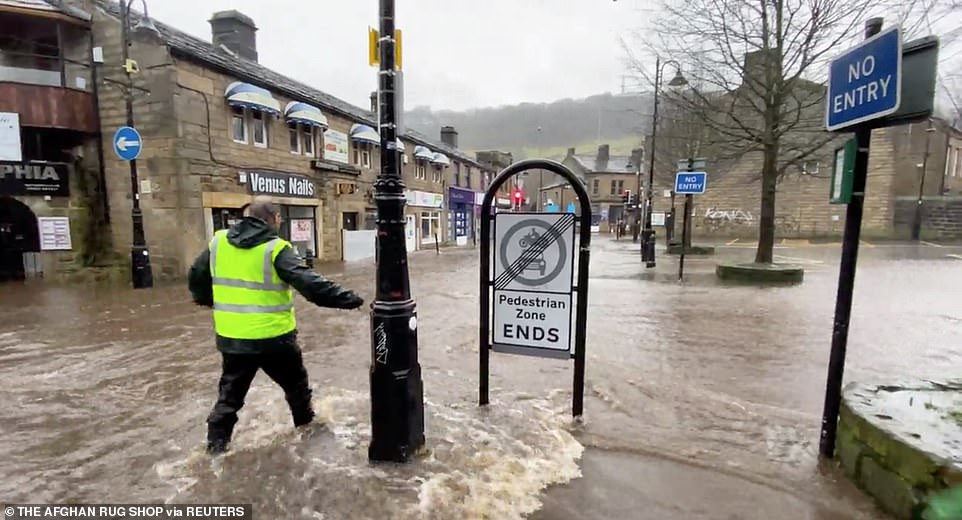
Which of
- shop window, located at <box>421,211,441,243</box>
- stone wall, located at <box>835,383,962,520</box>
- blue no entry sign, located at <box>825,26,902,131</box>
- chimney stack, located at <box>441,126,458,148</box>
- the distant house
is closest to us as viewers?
stone wall, located at <box>835,383,962,520</box>

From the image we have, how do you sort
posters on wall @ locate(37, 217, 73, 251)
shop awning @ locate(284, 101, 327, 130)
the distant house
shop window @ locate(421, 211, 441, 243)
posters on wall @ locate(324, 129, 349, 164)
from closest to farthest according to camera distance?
posters on wall @ locate(37, 217, 73, 251)
shop awning @ locate(284, 101, 327, 130)
posters on wall @ locate(324, 129, 349, 164)
shop window @ locate(421, 211, 441, 243)
the distant house

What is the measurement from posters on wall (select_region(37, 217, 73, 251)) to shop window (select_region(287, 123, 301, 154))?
6.69 metres

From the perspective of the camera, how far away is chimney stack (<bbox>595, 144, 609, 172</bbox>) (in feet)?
205

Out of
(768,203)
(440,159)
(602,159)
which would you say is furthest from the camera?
(602,159)

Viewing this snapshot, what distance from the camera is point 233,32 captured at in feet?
61.1

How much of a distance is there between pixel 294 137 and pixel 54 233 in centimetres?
732

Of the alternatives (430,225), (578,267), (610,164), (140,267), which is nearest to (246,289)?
(578,267)

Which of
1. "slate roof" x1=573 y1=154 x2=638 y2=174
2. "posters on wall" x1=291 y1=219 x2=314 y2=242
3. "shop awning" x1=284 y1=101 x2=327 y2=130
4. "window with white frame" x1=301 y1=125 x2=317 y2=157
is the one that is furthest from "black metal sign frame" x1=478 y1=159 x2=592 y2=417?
"slate roof" x1=573 y1=154 x2=638 y2=174

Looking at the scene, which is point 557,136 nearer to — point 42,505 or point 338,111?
point 338,111

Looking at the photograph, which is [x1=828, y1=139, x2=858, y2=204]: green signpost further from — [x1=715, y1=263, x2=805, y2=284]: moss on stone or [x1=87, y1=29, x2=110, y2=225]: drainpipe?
[x1=87, y1=29, x2=110, y2=225]: drainpipe

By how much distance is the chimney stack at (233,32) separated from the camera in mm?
18562

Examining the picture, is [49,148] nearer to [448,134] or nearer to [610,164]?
[448,134]

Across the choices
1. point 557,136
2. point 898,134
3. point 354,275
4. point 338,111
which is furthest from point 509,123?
point 354,275

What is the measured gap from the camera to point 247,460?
341 centimetres
